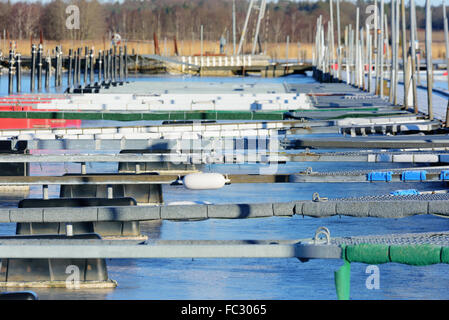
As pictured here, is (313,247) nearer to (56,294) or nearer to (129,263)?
(56,294)

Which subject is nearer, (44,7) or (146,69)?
(146,69)

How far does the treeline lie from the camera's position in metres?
92.5

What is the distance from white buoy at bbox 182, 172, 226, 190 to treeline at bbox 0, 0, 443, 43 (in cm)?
7317

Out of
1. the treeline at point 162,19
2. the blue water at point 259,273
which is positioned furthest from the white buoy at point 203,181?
the treeline at point 162,19

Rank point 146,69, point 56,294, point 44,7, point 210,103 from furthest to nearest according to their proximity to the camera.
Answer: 1. point 44,7
2. point 146,69
3. point 210,103
4. point 56,294

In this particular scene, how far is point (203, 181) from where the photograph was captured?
9500mm

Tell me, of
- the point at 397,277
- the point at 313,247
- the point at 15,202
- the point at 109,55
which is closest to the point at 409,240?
the point at 313,247

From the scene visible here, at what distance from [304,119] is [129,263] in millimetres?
14201

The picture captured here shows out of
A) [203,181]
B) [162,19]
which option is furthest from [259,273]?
[162,19]

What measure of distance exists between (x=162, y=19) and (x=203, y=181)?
121m

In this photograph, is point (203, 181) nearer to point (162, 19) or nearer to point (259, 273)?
point (259, 273)

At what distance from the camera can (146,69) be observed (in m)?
81.5

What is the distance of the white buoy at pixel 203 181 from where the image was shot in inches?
368

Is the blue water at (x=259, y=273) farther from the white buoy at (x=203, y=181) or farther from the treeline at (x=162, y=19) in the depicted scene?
the treeline at (x=162, y=19)
